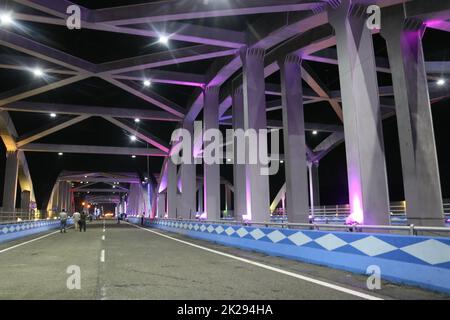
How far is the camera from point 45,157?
55.3 m

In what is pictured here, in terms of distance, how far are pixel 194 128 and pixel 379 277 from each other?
107 ft

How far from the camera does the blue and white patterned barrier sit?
6945mm

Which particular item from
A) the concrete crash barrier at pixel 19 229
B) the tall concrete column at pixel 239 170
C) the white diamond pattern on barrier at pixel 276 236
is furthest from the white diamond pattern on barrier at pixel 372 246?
the concrete crash barrier at pixel 19 229

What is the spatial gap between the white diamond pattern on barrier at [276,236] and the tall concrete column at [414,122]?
7595mm

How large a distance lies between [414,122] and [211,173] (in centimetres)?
1580

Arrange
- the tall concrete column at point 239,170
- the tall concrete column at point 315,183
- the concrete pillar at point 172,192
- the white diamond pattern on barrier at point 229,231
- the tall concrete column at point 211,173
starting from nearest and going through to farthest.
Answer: the white diamond pattern on barrier at point 229,231, the tall concrete column at point 239,170, the tall concrete column at point 211,173, the concrete pillar at point 172,192, the tall concrete column at point 315,183

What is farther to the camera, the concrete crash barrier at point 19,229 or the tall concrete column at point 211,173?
the tall concrete column at point 211,173

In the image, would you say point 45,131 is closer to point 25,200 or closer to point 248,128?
point 25,200

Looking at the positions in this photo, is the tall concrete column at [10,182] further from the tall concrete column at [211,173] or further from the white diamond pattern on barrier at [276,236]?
the white diamond pattern on barrier at [276,236]

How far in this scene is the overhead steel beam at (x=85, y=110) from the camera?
35469mm

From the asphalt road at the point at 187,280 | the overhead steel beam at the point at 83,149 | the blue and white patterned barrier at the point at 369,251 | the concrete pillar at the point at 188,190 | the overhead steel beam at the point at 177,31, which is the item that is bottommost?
the asphalt road at the point at 187,280

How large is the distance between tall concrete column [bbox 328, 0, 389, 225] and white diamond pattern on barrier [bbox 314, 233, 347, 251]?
416cm

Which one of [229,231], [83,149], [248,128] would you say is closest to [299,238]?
[229,231]

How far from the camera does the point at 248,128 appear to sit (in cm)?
2162
